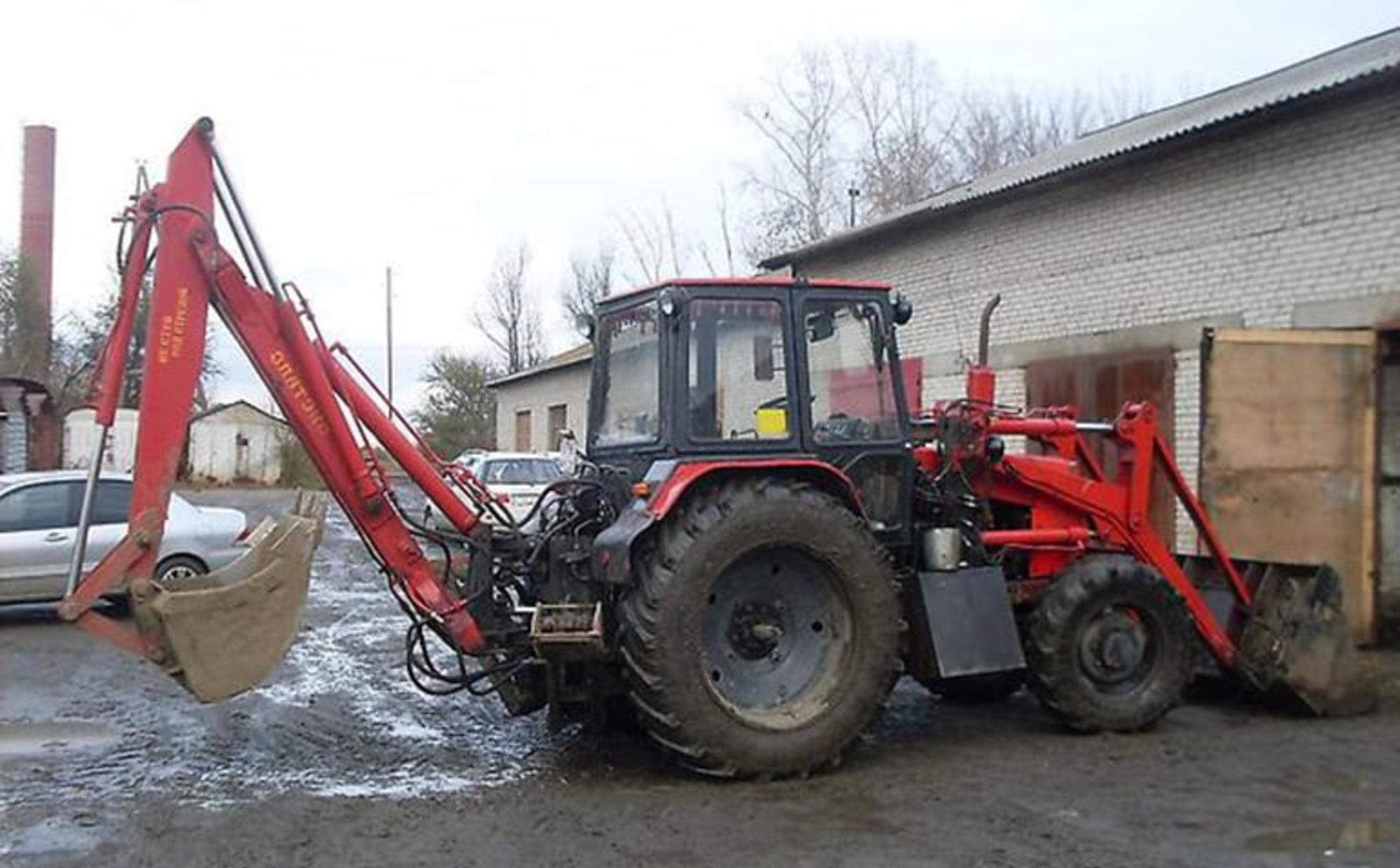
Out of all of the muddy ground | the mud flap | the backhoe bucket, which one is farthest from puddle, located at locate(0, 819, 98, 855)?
the mud flap

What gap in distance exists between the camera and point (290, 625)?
267 inches

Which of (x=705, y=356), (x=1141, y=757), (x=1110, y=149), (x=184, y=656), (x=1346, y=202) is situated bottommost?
(x=1141, y=757)

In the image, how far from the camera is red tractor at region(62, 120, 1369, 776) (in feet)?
22.2

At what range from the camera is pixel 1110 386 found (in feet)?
45.5

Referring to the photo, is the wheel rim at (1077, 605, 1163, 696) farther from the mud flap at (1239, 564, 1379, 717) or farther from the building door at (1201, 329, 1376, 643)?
the building door at (1201, 329, 1376, 643)

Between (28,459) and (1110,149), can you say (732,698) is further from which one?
(28,459)

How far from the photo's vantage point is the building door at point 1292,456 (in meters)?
11.1

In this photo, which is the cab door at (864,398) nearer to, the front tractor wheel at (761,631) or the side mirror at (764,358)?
the side mirror at (764,358)

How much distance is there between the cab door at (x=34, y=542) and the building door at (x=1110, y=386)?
976 cm

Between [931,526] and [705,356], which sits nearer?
[705,356]

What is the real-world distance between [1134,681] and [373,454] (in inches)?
182

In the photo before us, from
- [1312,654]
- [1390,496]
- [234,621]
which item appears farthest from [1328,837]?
[1390,496]

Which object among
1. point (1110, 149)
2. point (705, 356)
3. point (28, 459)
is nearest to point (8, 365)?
point (28, 459)

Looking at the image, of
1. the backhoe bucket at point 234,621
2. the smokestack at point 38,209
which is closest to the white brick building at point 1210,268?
the backhoe bucket at point 234,621
